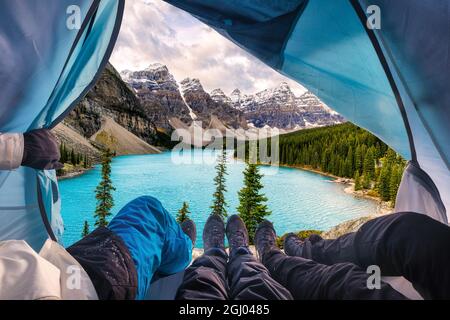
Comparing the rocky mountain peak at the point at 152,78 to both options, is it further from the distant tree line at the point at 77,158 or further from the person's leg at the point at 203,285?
the person's leg at the point at 203,285

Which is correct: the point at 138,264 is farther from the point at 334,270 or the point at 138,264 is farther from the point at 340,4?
the point at 340,4

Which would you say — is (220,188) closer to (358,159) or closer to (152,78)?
(358,159)

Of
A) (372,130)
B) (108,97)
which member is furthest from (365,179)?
(108,97)

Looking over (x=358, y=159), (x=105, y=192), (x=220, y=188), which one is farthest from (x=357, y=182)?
(x=105, y=192)

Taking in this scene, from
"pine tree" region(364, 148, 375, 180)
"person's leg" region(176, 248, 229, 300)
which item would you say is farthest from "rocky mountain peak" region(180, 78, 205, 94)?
"person's leg" region(176, 248, 229, 300)

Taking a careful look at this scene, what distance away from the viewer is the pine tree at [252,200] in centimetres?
614

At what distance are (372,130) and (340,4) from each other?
553 millimetres

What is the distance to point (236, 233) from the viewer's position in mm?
1626

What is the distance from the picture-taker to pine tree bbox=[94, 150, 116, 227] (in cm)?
531

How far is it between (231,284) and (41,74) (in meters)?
0.97

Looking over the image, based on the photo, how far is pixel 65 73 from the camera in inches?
43.3

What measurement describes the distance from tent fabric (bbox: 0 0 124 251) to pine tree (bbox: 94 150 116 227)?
4377 mm

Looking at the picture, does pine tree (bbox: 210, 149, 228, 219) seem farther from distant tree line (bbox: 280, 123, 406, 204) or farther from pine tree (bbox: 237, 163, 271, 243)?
distant tree line (bbox: 280, 123, 406, 204)

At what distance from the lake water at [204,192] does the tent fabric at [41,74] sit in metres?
5.22
